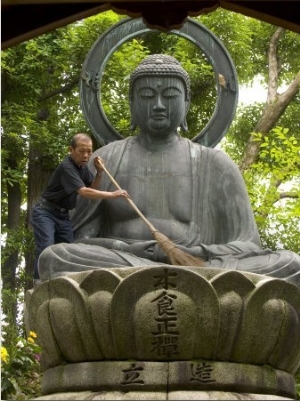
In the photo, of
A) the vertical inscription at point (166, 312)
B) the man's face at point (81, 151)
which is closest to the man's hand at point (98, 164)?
the man's face at point (81, 151)

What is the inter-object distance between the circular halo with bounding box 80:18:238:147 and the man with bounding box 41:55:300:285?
264 mm

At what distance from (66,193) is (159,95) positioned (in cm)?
102

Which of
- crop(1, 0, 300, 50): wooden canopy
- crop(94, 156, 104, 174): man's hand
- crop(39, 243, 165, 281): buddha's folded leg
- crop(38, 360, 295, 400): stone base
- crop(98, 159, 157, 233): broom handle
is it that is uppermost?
Result: crop(1, 0, 300, 50): wooden canopy

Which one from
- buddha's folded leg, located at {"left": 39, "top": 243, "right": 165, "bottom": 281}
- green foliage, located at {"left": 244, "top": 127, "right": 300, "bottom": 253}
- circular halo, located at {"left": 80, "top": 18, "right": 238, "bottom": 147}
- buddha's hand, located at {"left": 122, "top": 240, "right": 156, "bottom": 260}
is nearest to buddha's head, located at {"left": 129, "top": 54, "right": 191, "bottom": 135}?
circular halo, located at {"left": 80, "top": 18, "right": 238, "bottom": 147}

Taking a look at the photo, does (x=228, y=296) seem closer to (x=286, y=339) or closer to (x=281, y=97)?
(x=286, y=339)

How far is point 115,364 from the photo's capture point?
7.55m

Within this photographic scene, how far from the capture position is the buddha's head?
29.1ft

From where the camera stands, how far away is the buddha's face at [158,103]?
29.1ft

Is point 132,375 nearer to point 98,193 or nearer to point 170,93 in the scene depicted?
point 98,193

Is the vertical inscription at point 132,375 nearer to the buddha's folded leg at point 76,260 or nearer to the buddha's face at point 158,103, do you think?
the buddha's folded leg at point 76,260

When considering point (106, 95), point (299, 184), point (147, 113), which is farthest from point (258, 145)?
point (147, 113)

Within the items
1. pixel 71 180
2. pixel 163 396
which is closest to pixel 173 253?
pixel 71 180

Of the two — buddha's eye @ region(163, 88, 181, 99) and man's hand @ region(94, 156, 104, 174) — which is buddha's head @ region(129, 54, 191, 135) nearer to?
buddha's eye @ region(163, 88, 181, 99)

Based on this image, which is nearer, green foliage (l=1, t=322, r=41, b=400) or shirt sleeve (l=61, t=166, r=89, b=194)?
green foliage (l=1, t=322, r=41, b=400)
